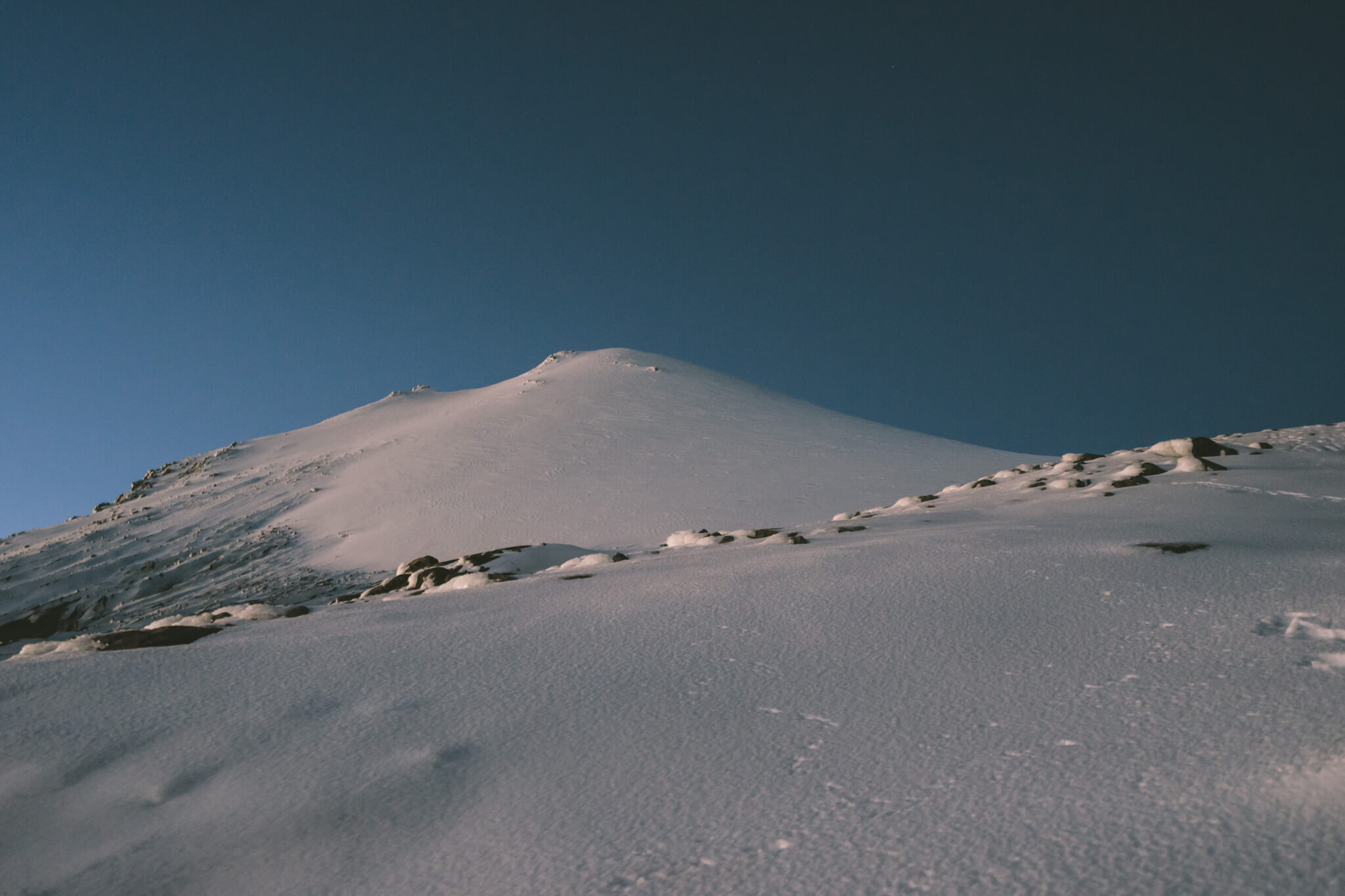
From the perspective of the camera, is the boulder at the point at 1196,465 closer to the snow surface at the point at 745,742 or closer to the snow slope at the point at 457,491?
the snow surface at the point at 745,742

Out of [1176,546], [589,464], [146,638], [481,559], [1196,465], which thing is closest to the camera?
[146,638]

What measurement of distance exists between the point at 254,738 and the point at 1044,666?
7.07 ft

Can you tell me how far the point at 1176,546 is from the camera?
2.99 m

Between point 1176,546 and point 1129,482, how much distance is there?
2.07 metres

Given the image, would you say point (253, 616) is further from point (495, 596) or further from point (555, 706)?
point (555, 706)

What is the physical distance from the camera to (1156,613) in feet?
7.24

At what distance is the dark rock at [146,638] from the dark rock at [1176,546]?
A: 4.04 metres

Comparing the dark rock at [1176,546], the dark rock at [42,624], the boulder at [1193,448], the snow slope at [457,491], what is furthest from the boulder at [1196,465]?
the dark rock at [42,624]

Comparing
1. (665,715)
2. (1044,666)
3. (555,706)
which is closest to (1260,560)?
(1044,666)

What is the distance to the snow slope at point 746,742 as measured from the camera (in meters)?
1.18

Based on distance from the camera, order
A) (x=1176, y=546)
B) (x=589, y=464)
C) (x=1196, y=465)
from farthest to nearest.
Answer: (x=589, y=464), (x=1196, y=465), (x=1176, y=546)

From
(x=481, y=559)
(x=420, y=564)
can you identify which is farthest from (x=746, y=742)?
(x=420, y=564)

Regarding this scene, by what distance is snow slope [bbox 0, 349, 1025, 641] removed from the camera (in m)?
9.55

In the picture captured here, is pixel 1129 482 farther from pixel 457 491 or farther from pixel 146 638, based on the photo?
pixel 457 491
